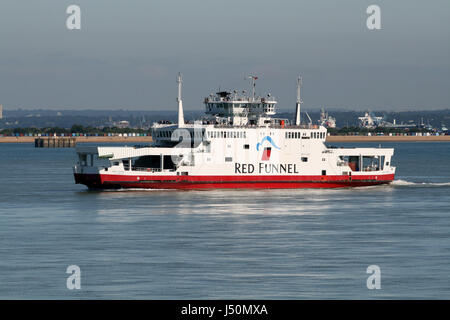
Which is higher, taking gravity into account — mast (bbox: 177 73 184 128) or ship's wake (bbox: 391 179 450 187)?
mast (bbox: 177 73 184 128)

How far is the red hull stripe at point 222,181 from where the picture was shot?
2852 inches

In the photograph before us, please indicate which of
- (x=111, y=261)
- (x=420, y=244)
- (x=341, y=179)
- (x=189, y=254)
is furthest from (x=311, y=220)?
(x=341, y=179)

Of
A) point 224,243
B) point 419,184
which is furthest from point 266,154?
point 224,243

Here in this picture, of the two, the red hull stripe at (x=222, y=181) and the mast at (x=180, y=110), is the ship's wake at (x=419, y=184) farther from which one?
the mast at (x=180, y=110)

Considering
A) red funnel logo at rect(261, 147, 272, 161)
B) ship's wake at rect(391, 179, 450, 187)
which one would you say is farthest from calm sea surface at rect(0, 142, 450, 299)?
ship's wake at rect(391, 179, 450, 187)

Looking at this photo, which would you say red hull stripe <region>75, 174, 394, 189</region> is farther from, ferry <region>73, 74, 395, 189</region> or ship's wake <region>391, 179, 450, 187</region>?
ship's wake <region>391, 179, 450, 187</region>

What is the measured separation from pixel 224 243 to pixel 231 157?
29590mm

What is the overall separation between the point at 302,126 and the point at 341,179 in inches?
226

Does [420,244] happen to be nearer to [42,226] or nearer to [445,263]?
[445,263]

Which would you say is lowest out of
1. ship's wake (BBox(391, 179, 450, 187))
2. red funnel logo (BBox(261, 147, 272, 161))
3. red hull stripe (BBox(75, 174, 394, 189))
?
ship's wake (BBox(391, 179, 450, 187))

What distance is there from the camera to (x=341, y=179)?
257 feet

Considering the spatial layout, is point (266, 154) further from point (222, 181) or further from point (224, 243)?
point (224, 243)

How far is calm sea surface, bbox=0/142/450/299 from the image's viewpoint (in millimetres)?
34312

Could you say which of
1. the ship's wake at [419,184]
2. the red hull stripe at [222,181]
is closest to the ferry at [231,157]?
the red hull stripe at [222,181]
